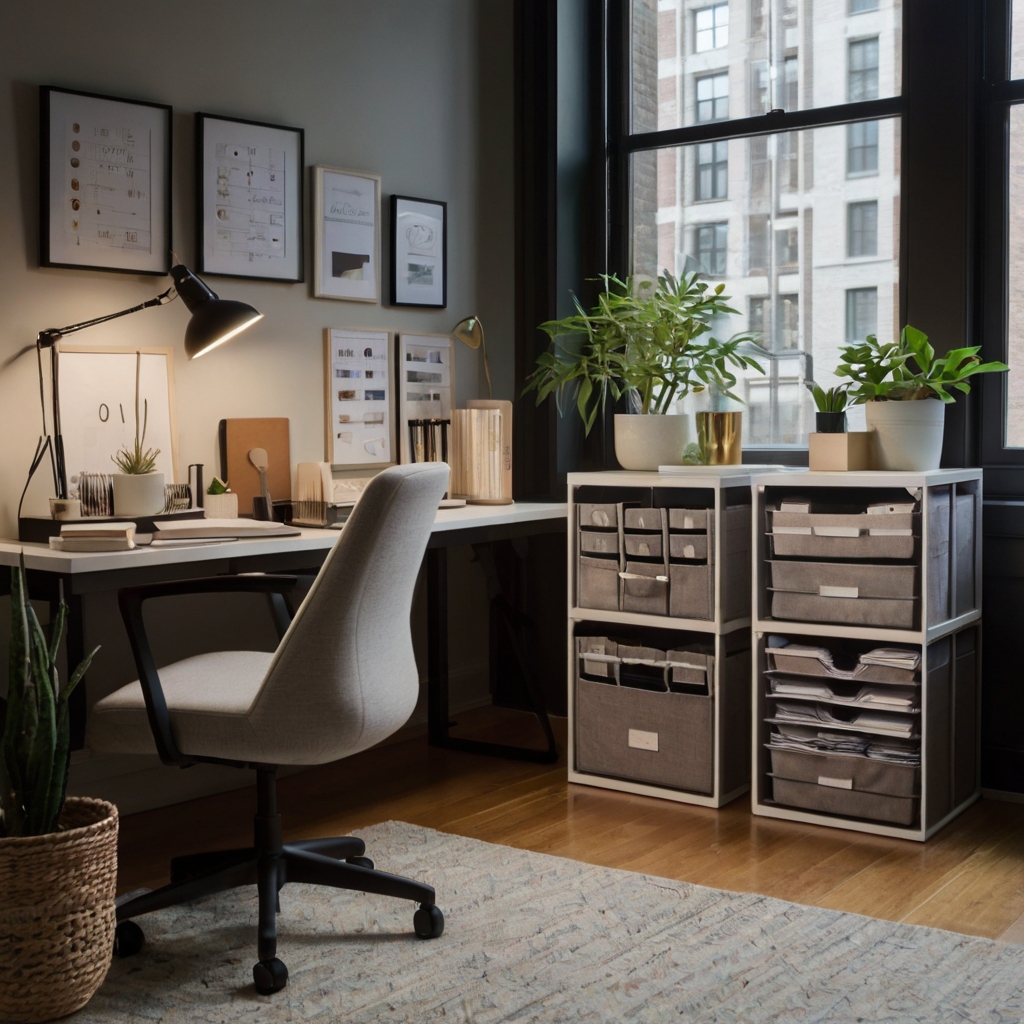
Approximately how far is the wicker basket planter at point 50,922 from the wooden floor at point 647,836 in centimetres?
61

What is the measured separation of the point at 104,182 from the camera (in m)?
2.99

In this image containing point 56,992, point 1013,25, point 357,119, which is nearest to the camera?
point 56,992

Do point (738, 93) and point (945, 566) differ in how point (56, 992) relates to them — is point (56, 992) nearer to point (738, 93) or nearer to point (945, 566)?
point (945, 566)

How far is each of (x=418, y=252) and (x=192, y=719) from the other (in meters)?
2.05

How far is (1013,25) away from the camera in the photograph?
129 inches

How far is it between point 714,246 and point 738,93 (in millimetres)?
465

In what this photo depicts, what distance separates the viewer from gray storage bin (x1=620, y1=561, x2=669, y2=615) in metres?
3.25

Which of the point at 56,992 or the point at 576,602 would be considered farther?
the point at 576,602

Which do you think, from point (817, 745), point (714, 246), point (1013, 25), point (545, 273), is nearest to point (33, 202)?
point (545, 273)

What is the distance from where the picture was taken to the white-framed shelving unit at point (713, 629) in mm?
3146

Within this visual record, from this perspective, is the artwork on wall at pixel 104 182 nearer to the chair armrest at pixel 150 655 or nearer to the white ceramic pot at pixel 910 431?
the chair armrest at pixel 150 655

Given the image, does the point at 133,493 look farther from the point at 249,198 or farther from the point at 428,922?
the point at 428,922

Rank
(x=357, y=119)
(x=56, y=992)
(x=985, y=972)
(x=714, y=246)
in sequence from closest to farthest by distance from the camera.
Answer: (x=56, y=992)
(x=985, y=972)
(x=357, y=119)
(x=714, y=246)

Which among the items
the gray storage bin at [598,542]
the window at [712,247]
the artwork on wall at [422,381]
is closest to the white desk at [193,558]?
the gray storage bin at [598,542]
